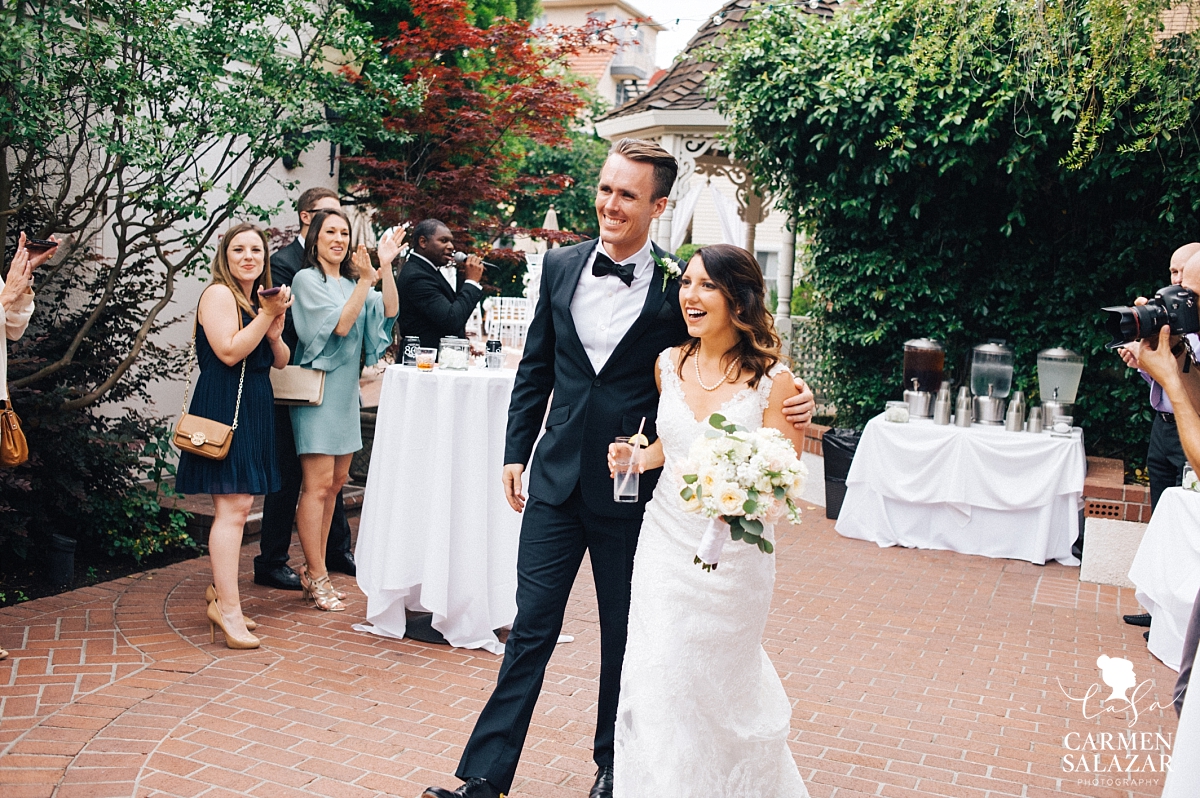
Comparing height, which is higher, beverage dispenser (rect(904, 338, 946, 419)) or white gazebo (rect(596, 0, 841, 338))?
white gazebo (rect(596, 0, 841, 338))

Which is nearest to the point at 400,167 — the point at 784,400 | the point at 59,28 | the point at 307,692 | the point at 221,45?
the point at 221,45

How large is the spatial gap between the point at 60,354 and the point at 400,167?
389 cm

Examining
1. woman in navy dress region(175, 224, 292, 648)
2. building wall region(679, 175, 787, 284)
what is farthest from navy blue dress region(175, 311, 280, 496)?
building wall region(679, 175, 787, 284)

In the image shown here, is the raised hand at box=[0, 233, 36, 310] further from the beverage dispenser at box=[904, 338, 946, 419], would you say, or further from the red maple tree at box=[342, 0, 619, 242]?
the beverage dispenser at box=[904, 338, 946, 419]

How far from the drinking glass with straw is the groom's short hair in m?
0.83

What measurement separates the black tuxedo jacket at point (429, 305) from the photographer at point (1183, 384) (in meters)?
4.20

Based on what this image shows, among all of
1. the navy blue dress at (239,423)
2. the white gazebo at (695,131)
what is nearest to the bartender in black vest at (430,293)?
the navy blue dress at (239,423)

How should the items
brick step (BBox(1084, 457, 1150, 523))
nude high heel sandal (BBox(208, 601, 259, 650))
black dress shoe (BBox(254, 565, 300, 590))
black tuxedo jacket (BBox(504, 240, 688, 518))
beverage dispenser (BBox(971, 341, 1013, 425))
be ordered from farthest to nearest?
beverage dispenser (BBox(971, 341, 1013, 425)) → brick step (BBox(1084, 457, 1150, 523)) → black dress shoe (BBox(254, 565, 300, 590)) → nude high heel sandal (BBox(208, 601, 259, 650)) → black tuxedo jacket (BBox(504, 240, 688, 518))

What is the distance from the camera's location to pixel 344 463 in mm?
5742

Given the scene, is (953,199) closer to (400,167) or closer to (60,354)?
(400,167)

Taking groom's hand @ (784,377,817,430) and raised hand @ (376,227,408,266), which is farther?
raised hand @ (376,227,408,266)

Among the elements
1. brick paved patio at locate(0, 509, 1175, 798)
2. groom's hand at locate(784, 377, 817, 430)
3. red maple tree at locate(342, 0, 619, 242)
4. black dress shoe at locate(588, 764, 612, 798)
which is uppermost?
red maple tree at locate(342, 0, 619, 242)

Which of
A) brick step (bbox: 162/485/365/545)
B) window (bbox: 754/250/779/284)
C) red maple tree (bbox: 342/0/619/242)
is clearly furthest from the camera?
window (bbox: 754/250/779/284)

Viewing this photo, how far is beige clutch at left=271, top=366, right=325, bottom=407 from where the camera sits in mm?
5457
